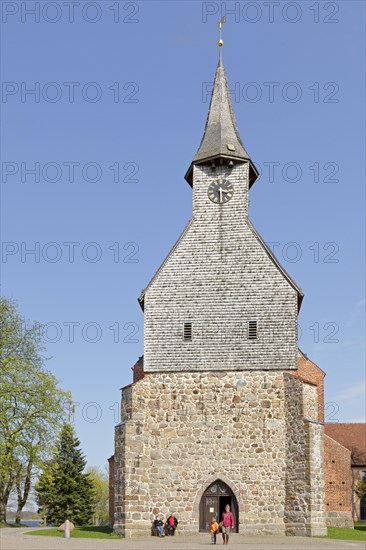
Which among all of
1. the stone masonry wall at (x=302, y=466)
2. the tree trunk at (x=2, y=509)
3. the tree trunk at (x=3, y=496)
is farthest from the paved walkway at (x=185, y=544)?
the tree trunk at (x=2, y=509)

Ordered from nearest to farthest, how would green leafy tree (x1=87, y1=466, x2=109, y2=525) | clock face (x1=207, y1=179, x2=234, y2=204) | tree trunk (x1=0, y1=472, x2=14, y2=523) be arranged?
clock face (x1=207, y1=179, x2=234, y2=204) → tree trunk (x1=0, y1=472, x2=14, y2=523) → green leafy tree (x1=87, y1=466, x2=109, y2=525)

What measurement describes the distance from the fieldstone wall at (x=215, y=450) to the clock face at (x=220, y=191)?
353 inches

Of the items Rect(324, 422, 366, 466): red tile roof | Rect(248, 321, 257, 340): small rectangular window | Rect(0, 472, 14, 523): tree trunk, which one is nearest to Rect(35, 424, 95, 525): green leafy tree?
Rect(0, 472, 14, 523): tree trunk

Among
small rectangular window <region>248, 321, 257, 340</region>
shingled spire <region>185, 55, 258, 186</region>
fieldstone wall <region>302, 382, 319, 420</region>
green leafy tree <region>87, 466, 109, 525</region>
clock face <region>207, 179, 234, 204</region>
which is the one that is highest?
shingled spire <region>185, 55, 258, 186</region>

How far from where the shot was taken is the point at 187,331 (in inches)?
1350

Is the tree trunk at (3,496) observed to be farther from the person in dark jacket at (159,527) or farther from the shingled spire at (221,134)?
the shingled spire at (221,134)

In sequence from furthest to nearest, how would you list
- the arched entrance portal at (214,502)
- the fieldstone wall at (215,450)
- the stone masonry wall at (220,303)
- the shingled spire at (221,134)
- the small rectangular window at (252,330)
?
the shingled spire at (221,134)
the small rectangular window at (252,330)
the stone masonry wall at (220,303)
the arched entrance portal at (214,502)
the fieldstone wall at (215,450)

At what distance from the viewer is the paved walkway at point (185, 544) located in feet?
79.0

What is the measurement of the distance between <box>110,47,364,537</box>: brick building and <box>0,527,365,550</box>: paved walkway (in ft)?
5.76

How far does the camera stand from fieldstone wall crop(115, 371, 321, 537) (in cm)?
3180

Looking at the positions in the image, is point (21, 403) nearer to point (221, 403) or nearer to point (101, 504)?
point (221, 403)

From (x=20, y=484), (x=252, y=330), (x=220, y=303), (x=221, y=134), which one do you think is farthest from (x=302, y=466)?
(x=20, y=484)

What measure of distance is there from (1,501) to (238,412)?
20.8 m

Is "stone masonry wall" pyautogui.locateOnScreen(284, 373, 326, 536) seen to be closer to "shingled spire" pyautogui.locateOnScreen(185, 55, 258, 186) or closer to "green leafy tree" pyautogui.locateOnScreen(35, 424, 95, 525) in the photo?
"shingled spire" pyautogui.locateOnScreen(185, 55, 258, 186)
